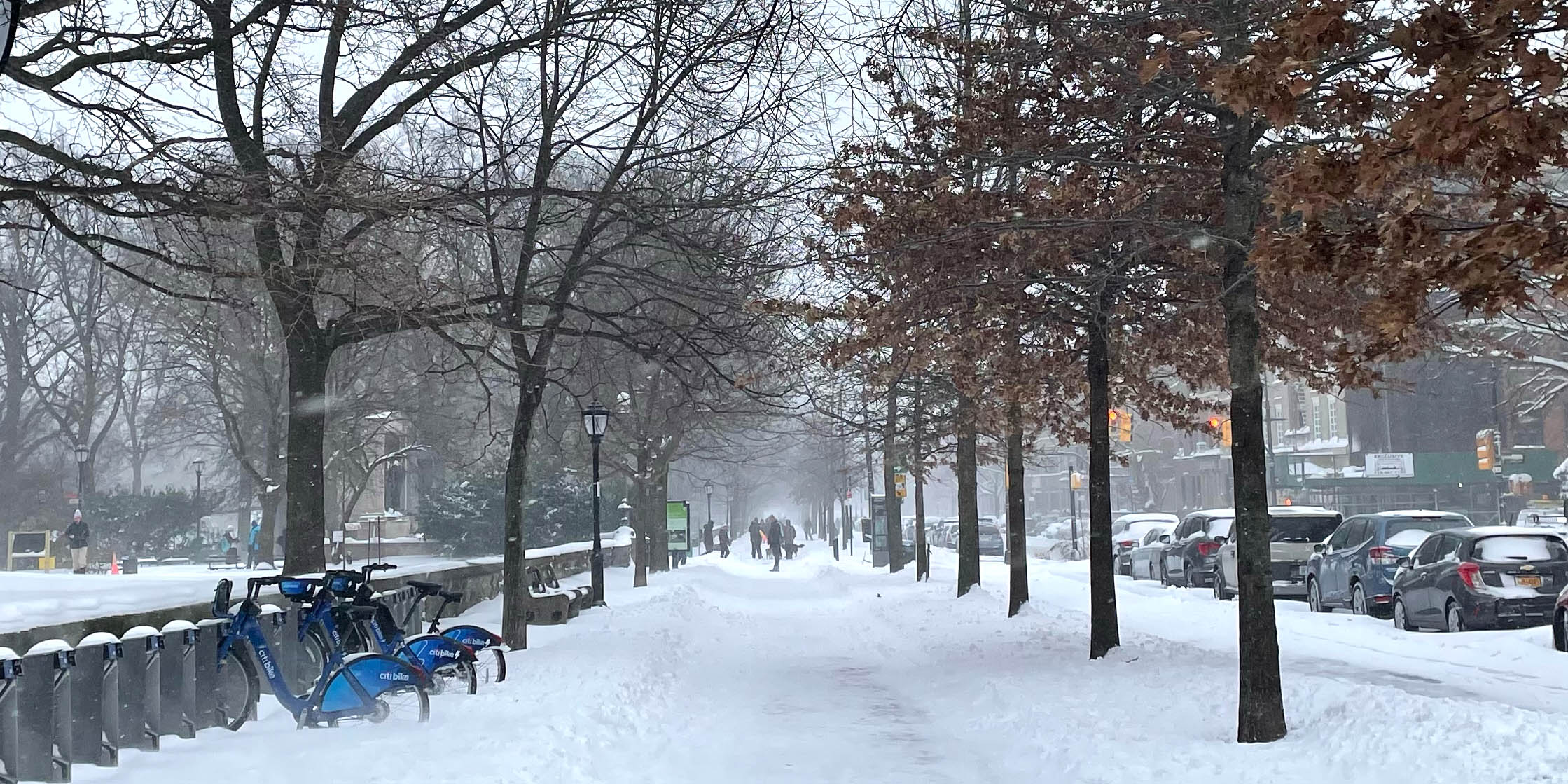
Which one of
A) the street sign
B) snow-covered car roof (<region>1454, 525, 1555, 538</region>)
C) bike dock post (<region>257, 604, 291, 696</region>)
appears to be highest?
the street sign

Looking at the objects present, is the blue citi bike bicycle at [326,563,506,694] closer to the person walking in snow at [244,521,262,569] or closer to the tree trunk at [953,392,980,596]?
the tree trunk at [953,392,980,596]

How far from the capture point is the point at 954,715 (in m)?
13.1

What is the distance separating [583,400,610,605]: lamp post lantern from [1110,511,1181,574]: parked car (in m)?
18.8

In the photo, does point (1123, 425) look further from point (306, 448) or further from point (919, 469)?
point (306, 448)

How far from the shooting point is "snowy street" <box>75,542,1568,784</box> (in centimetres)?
920

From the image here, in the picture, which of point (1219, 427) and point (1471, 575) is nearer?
point (1471, 575)

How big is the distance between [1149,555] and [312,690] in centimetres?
2980

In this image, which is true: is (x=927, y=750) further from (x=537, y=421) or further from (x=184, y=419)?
(x=184, y=419)

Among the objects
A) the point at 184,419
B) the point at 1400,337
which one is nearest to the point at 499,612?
the point at 1400,337

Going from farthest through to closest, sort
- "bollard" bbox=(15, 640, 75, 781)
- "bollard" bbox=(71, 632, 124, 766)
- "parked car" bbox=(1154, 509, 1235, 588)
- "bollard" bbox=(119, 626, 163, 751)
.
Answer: "parked car" bbox=(1154, 509, 1235, 588) → "bollard" bbox=(119, 626, 163, 751) → "bollard" bbox=(71, 632, 124, 766) → "bollard" bbox=(15, 640, 75, 781)

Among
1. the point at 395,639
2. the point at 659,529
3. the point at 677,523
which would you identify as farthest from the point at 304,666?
the point at 677,523

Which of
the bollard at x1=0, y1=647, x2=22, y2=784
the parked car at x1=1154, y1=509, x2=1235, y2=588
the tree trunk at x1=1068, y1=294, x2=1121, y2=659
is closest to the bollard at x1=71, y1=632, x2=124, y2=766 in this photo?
the bollard at x1=0, y1=647, x2=22, y2=784

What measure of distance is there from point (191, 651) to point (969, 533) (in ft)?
66.4

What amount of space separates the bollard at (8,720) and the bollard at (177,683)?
1.83 metres
